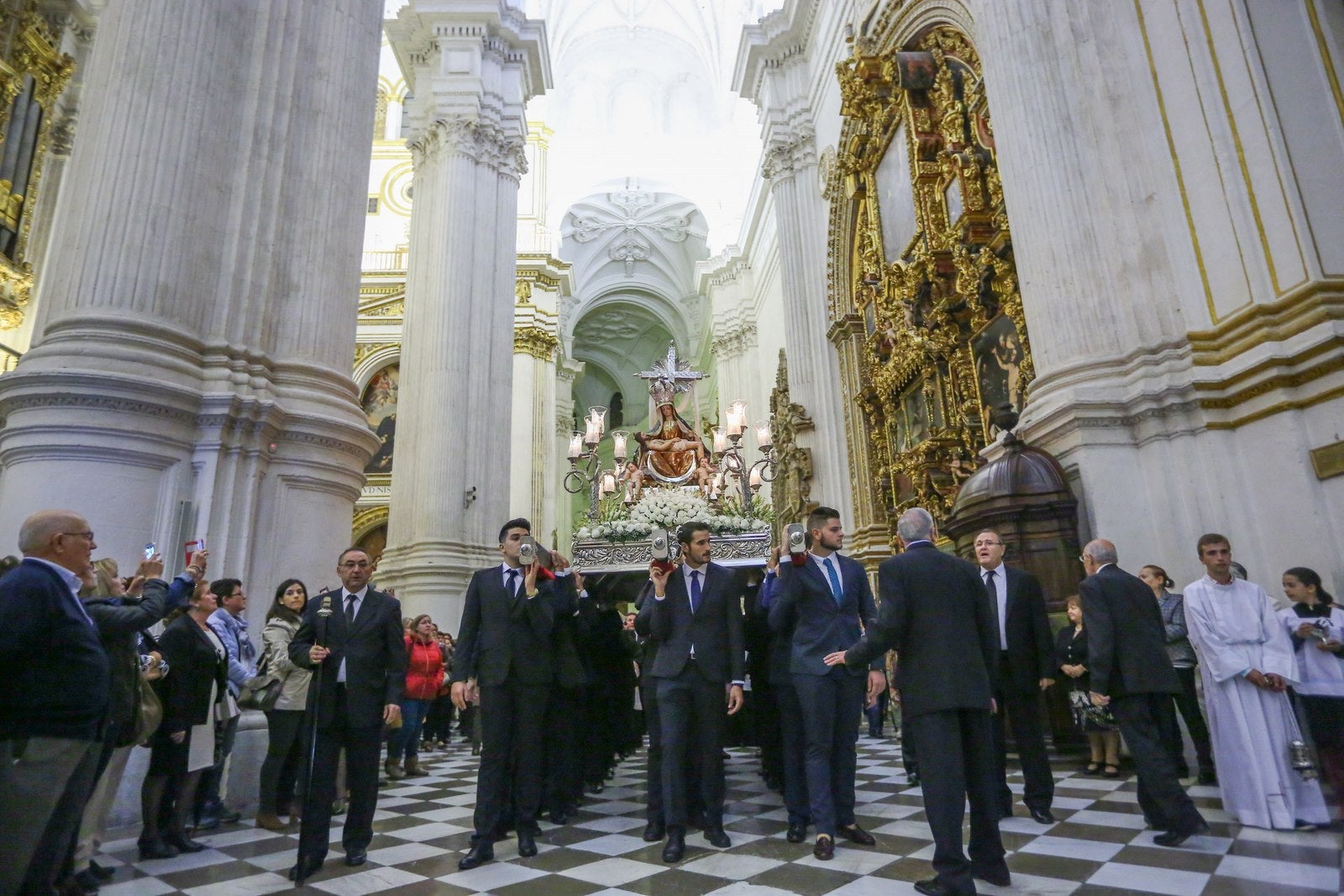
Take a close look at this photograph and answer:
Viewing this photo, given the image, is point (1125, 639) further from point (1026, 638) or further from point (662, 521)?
point (662, 521)

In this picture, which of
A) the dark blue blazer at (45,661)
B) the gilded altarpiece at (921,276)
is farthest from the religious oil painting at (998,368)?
the dark blue blazer at (45,661)

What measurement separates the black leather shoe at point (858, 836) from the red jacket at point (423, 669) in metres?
4.12

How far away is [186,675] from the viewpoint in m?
3.64

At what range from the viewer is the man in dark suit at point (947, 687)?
2.67 metres

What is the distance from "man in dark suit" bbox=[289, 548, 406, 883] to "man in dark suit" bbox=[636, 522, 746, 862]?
117 centimetres

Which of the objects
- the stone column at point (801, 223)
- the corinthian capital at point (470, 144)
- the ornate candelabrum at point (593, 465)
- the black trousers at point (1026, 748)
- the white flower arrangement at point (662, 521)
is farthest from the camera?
the stone column at point (801, 223)

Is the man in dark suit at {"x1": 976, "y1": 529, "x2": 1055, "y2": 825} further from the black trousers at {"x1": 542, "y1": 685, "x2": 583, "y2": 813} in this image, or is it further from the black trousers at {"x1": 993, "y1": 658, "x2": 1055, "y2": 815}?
the black trousers at {"x1": 542, "y1": 685, "x2": 583, "y2": 813}

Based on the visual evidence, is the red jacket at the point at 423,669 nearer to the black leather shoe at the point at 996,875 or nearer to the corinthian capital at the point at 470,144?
the black leather shoe at the point at 996,875

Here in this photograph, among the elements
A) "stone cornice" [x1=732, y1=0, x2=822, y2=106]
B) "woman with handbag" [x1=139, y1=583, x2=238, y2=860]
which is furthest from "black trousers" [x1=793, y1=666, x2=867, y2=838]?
"stone cornice" [x1=732, y1=0, x2=822, y2=106]

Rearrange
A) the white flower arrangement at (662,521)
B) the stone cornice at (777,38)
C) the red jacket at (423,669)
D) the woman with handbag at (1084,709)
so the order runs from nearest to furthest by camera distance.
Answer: the woman with handbag at (1084,709)
the red jacket at (423,669)
the white flower arrangement at (662,521)
the stone cornice at (777,38)

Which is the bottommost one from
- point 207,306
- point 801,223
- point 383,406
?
point 207,306

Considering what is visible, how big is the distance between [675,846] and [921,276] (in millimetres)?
7535

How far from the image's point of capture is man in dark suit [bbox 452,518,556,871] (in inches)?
136

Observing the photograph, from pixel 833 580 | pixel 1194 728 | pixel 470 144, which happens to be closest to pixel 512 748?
pixel 833 580
